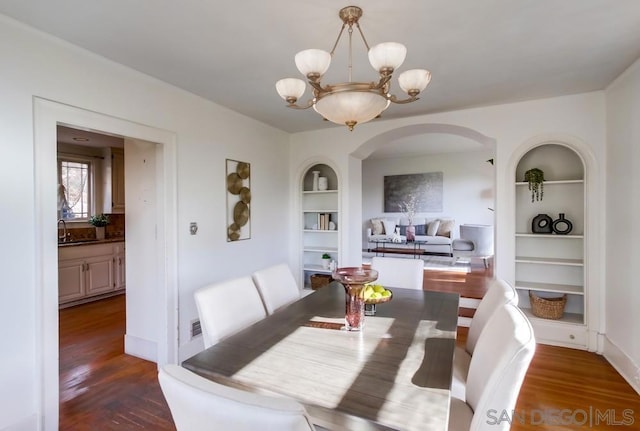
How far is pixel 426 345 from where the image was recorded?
149 cm

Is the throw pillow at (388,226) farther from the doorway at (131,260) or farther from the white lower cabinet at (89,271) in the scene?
the doorway at (131,260)

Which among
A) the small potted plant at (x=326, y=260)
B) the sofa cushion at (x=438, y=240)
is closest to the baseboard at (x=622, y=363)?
the small potted plant at (x=326, y=260)

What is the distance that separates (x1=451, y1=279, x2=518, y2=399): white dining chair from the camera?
167cm

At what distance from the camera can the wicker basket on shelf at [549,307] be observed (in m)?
3.27

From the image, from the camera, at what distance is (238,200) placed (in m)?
3.58

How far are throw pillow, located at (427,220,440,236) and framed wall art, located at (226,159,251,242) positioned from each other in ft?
17.9

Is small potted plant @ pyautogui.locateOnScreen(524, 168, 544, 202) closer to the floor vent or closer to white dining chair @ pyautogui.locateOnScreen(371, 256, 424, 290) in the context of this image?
white dining chair @ pyautogui.locateOnScreen(371, 256, 424, 290)

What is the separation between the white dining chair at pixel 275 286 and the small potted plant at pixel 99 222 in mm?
4252

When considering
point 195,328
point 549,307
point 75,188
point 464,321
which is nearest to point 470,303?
point 464,321

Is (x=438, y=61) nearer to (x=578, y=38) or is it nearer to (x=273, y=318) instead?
(x=578, y=38)

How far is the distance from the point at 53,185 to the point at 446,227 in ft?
24.4

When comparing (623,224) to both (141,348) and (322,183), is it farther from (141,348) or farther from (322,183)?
(141,348)

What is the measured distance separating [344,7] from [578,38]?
1579 millimetres

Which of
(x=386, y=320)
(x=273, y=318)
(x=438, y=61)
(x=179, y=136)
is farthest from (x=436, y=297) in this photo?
(x=179, y=136)
